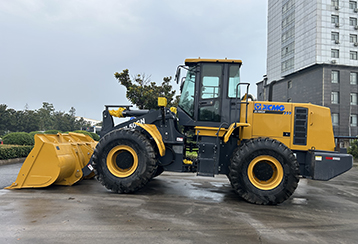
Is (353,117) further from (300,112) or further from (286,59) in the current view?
(300,112)

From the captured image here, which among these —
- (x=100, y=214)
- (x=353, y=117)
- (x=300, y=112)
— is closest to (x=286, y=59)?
(x=353, y=117)

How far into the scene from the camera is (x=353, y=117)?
103ft

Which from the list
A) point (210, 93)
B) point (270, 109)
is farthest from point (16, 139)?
point (270, 109)

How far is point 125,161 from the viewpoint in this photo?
19.6 ft

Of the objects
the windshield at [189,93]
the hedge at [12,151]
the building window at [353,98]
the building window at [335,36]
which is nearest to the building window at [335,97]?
the building window at [353,98]

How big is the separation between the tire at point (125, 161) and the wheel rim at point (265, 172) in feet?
6.85

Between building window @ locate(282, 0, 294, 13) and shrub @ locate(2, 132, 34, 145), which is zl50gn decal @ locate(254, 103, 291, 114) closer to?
shrub @ locate(2, 132, 34, 145)

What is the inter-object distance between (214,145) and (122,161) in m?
2.09

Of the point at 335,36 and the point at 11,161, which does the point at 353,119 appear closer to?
the point at 335,36

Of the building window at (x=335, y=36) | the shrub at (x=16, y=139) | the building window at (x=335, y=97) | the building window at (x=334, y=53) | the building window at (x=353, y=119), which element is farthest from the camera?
the building window at (x=353, y=119)

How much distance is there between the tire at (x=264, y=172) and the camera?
5402mm

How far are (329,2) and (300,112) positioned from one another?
106 ft

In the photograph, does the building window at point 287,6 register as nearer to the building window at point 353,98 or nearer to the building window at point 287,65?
the building window at point 287,65

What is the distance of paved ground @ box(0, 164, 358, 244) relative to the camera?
3586 millimetres
